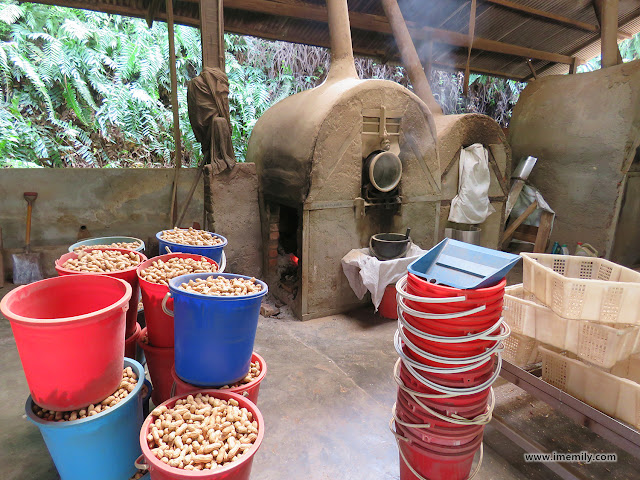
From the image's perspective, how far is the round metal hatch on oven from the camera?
15.1 ft

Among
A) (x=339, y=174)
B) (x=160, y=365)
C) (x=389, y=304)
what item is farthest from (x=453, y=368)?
(x=339, y=174)

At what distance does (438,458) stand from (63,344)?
1954 mm

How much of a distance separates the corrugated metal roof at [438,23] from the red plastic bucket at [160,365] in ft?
16.3

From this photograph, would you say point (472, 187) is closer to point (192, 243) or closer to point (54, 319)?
point (192, 243)

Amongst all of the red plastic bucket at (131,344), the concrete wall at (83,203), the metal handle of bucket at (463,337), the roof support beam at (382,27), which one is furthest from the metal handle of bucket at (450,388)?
the roof support beam at (382,27)

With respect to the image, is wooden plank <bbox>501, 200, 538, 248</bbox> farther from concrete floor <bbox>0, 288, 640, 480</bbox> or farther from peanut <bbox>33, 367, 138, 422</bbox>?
peanut <bbox>33, 367, 138, 422</bbox>

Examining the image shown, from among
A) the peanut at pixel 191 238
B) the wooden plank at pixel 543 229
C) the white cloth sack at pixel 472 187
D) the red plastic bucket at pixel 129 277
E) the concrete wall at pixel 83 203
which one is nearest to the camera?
the red plastic bucket at pixel 129 277

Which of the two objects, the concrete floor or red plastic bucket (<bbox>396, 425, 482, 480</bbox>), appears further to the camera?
the concrete floor

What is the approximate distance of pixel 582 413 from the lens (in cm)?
225

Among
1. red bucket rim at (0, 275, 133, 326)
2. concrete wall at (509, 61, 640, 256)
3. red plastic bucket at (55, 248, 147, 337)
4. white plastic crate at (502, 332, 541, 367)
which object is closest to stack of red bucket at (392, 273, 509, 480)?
white plastic crate at (502, 332, 541, 367)

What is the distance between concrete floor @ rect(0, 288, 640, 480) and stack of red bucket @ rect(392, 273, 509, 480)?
48 centimetres

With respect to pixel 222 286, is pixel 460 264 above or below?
above

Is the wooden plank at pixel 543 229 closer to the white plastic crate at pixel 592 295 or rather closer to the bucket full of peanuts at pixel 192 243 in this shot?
the white plastic crate at pixel 592 295

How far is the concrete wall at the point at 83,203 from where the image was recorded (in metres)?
4.89
